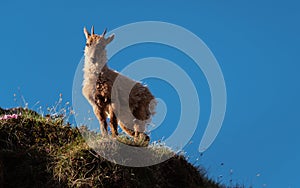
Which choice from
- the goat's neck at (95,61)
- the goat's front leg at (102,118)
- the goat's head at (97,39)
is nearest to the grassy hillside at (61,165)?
the goat's front leg at (102,118)

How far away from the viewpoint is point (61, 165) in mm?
8602

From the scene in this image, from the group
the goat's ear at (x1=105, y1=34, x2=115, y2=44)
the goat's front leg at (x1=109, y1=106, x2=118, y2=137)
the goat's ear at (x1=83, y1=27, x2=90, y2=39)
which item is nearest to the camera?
the goat's front leg at (x1=109, y1=106, x2=118, y2=137)

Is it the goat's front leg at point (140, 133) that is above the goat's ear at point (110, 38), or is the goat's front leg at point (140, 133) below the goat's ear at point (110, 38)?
below

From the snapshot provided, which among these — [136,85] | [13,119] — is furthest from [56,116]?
[136,85]

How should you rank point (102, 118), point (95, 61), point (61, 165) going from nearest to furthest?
point (61, 165) < point (102, 118) < point (95, 61)

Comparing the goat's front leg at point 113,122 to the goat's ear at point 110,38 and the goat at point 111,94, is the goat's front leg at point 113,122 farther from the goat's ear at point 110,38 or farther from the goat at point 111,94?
the goat's ear at point 110,38

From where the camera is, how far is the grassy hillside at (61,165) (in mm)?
8453

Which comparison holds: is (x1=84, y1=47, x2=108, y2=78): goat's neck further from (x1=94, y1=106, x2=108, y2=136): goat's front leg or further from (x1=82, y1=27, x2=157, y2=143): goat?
(x1=94, y1=106, x2=108, y2=136): goat's front leg

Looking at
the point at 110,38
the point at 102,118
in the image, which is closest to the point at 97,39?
the point at 110,38

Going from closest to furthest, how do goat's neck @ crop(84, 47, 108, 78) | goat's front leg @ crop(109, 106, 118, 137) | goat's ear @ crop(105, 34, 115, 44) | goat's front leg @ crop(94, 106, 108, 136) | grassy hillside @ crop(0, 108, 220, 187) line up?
grassy hillside @ crop(0, 108, 220, 187) → goat's front leg @ crop(109, 106, 118, 137) → goat's front leg @ crop(94, 106, 108, 136) → goat's neck @ crop(84, 47, 108, 78) → goat's ear @ crop(105, 34, 115, 44)

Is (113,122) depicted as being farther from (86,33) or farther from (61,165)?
(86,33)

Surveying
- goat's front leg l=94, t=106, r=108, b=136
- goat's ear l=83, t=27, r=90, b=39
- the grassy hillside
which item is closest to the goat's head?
goat's ear l=83, t=27, r=90, b=39

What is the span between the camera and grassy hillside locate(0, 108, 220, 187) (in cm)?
845

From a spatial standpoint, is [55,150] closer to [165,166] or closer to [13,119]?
[13,119]
